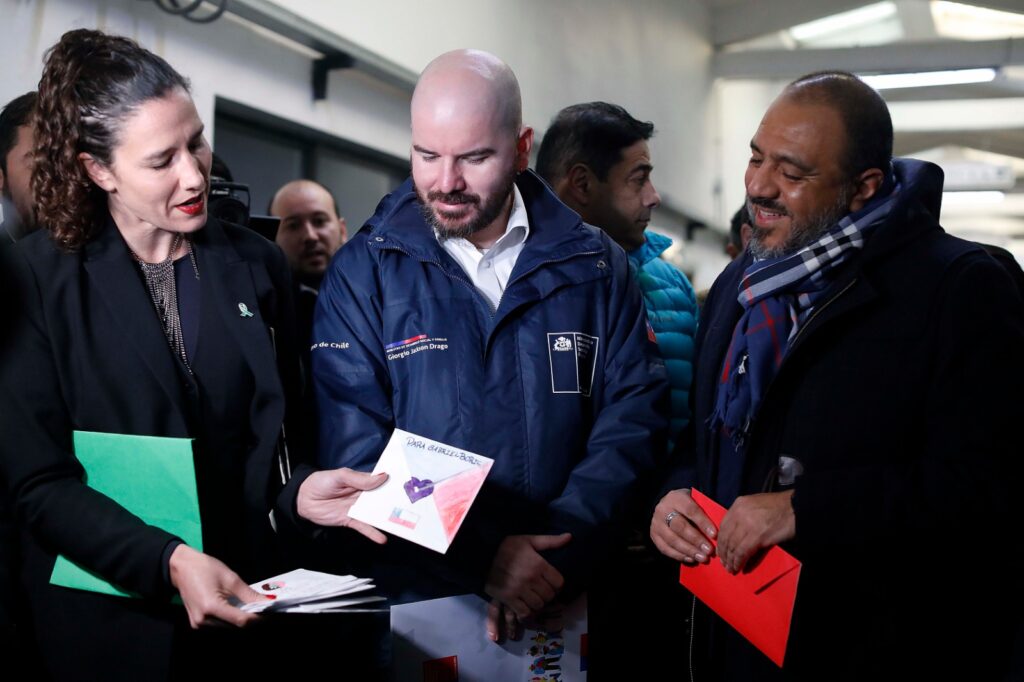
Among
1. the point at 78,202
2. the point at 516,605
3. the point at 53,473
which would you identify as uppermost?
the point at 78,202

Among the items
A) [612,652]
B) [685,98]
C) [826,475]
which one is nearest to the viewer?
[826,475]

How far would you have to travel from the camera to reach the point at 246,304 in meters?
1.66

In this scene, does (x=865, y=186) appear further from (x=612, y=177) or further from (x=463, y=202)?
(x=612, y=177)

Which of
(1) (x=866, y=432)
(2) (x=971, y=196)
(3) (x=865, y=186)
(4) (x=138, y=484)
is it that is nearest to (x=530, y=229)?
(3) (x=865, y=186)

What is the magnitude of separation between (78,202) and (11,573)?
610mm

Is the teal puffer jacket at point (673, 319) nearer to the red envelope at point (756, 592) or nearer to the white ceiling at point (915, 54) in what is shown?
the red envelope at point (756, 592)

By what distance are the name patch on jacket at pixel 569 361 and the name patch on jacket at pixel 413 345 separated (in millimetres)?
203

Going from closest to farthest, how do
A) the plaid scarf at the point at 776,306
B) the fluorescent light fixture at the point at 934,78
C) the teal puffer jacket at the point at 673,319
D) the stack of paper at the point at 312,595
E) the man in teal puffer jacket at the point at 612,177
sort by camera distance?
the stack of paper at the point at 312,595 < the plaid scarf at the point at 776,306 < the teal puffer jacket at the point at 673,319 < the man in teal puffer jacket at the point at 612,177 < the fluorescent light fixture at the point at 934,78

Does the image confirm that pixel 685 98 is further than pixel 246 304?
Yes

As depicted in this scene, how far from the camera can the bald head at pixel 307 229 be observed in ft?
10.7

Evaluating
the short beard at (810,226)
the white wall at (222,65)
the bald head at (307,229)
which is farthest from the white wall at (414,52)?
the short beard at (810,226)

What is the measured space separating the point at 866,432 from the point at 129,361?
120 centimetres

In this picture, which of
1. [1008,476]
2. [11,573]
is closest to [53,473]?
[11,573]

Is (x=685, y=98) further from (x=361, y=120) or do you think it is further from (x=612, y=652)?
(x=612, y=652)
